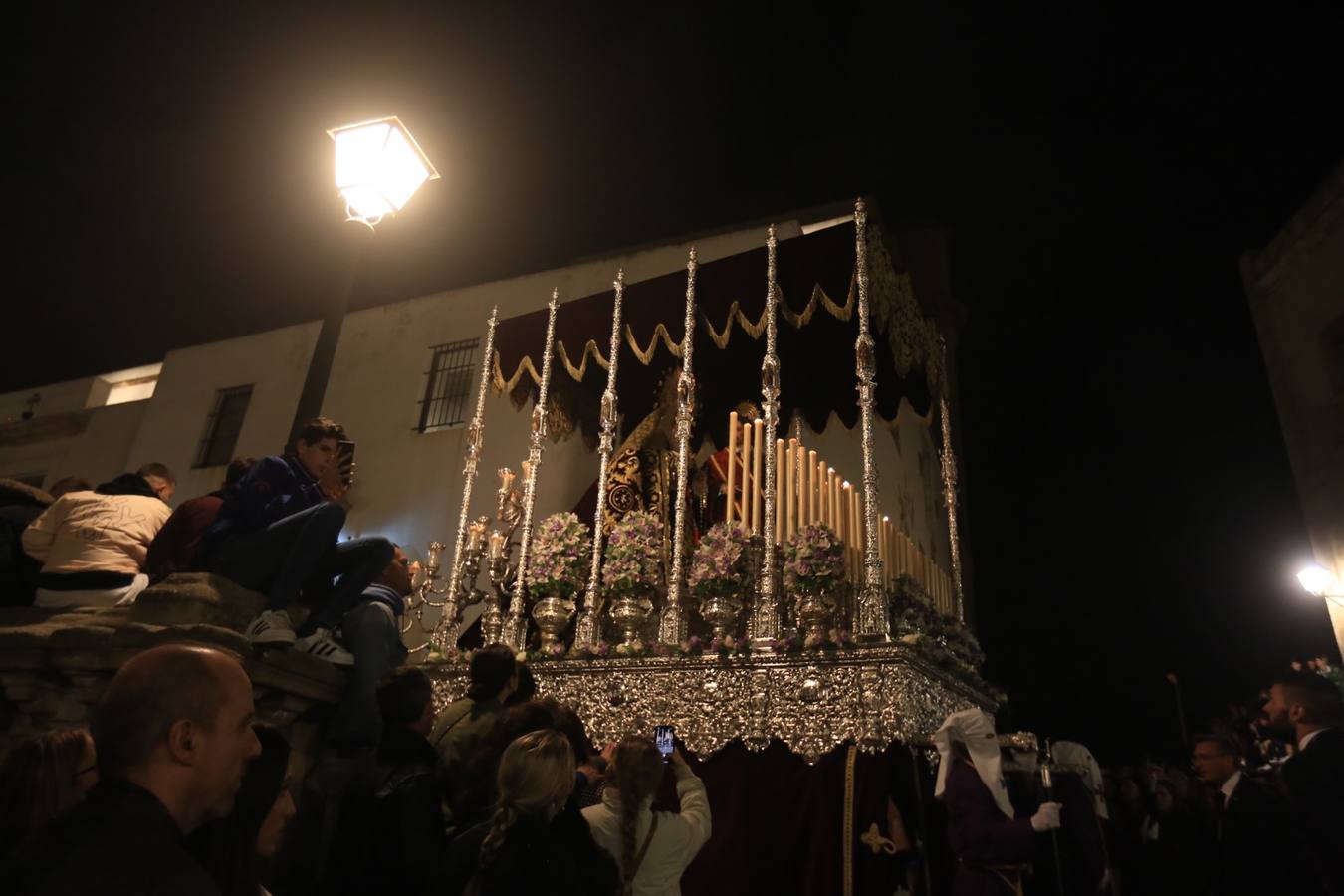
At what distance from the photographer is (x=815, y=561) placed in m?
5.41

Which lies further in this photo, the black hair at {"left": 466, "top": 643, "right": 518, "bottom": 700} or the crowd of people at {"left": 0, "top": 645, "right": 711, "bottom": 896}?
the black hair at {"left": 466, "top": 643, "right": 518, "bottom": 700}

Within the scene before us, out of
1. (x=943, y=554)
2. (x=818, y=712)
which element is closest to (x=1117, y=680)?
(x=943, y=554)

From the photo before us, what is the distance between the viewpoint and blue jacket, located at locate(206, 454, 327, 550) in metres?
4.28

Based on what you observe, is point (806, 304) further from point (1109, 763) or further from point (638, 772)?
point (1109, 763)

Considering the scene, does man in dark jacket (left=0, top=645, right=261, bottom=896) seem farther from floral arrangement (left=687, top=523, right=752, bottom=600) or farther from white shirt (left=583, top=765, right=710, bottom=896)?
floral arrangement (left=687, top=523, right=752, bottom=600)

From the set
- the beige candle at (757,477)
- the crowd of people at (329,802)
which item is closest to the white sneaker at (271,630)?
the crowd of people at (329,802)

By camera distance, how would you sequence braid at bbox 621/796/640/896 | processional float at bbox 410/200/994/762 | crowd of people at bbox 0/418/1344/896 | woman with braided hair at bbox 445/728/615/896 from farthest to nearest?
processional float at bbox 410/200/994/762
braid at bbox 621/796/640/896
woman with braided hair at bbox 445/728/615/896
crowd of people at bbox 0/418/1344/896

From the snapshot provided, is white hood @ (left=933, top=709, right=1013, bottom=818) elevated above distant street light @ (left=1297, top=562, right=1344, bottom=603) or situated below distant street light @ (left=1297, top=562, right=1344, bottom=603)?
below

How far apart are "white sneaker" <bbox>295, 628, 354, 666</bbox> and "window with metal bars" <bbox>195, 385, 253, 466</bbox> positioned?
33.3ft

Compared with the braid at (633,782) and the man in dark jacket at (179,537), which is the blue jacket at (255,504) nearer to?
the man in dark jacket at (179,537)

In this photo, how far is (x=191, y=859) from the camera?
137cm

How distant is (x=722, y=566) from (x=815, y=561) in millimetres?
661

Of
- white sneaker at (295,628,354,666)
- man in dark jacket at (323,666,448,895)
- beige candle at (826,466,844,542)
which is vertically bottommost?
man in dark jacket at (323,666,448,895)

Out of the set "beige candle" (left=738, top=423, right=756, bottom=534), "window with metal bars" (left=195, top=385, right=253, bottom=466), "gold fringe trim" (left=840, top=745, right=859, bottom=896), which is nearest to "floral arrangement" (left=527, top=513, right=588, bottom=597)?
"beige candle" (left=738, top=423, right=756, bottom=534)
